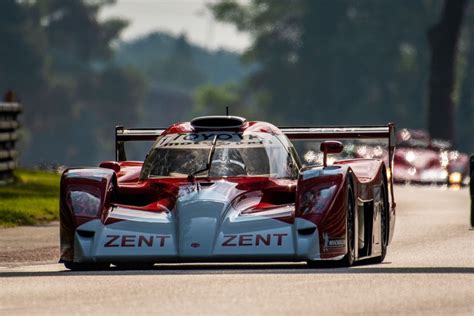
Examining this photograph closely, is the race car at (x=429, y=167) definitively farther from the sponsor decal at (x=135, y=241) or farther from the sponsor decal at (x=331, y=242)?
the sponsor decal at (x=135, y=241)

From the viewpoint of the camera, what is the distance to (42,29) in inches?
5851

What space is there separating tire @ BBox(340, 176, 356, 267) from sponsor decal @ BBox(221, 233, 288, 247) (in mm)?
733

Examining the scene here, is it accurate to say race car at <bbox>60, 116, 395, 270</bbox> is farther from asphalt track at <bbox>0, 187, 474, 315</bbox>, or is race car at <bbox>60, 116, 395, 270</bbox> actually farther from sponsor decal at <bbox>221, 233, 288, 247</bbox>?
asphalt track at <bbox>0, 187, 474, 315</bbox>

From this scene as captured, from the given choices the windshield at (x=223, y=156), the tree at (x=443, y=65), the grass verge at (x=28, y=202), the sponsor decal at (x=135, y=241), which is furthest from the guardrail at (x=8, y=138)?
the tree at (x=443, y=65)

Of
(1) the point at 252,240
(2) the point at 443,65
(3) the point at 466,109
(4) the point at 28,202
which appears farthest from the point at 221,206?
(3) the point at 466,109

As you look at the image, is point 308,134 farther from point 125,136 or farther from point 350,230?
point 350,230

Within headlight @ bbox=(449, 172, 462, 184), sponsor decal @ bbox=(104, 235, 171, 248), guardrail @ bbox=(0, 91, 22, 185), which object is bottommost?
headlight @ bbox=(449, 172, 462, 184)

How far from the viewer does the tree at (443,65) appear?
72.2 metres

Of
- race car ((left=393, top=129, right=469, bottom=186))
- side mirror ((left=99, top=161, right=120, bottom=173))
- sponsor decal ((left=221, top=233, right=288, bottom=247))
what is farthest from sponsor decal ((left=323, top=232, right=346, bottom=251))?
race car ((left=393, top=129, right=469, bottom=186))

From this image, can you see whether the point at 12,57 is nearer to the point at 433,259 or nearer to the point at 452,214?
the point at 452,214

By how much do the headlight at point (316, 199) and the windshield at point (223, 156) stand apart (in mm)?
1146

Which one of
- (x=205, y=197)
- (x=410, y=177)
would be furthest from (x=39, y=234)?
(x=410, y=177)

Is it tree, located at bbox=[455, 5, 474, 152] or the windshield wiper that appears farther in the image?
tree, located at bbox=[455, 5, 474, 152]

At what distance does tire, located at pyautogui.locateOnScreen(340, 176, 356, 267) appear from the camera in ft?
50.7
